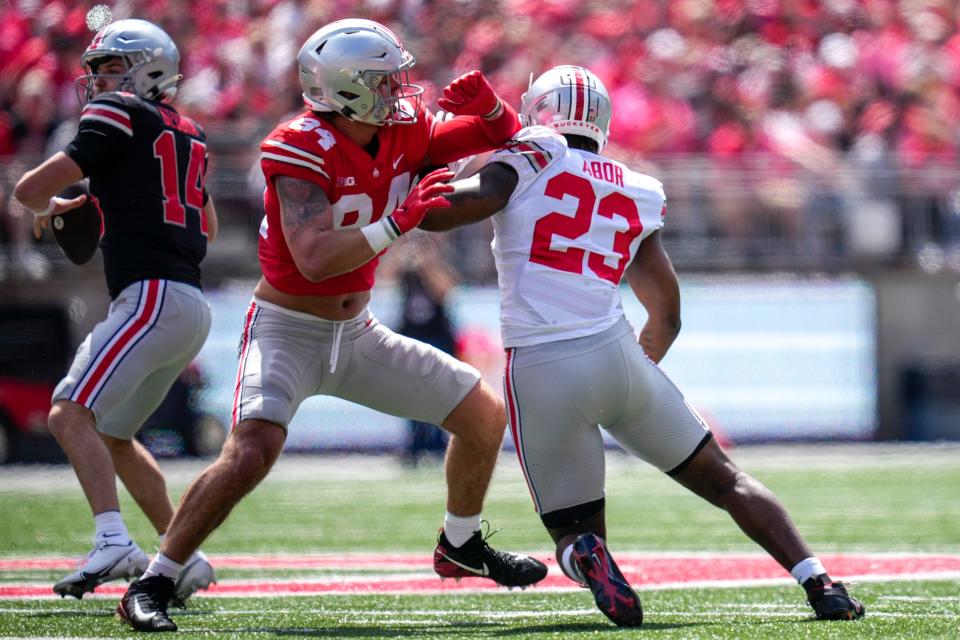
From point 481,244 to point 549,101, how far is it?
32.1ft

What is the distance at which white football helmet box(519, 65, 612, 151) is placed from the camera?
4.40 meters

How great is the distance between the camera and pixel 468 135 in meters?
4.65

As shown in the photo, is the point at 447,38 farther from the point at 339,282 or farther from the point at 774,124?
the point at 339,282

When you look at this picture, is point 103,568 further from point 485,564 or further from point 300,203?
point 300,203

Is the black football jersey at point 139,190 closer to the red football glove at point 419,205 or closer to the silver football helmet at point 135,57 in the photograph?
the silver football helmet at point 135,57

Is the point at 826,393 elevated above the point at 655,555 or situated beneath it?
situated beneath

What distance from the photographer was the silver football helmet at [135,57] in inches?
203

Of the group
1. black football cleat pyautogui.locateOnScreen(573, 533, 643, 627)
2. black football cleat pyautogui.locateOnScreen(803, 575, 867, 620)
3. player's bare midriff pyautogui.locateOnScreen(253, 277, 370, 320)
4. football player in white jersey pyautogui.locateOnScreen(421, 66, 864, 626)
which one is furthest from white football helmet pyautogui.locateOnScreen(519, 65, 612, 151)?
black football cleat pyautogui.locateOnScreen(803, 575, 867, 620)

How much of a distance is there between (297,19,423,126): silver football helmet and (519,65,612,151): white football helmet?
39cm

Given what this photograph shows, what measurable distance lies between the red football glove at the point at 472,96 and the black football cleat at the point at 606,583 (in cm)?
138

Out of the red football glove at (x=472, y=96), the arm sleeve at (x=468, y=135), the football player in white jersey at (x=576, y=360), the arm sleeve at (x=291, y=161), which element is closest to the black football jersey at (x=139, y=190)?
the arm sleeve at (x=291, y=161)

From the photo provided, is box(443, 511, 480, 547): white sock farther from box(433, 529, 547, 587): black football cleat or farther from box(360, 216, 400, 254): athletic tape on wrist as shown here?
box(360, 216, 400, 254): athletic tape on wrist

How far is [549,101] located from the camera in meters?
4.42

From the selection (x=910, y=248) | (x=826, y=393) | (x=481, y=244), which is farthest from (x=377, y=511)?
(x=910, y=248)
